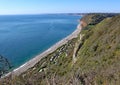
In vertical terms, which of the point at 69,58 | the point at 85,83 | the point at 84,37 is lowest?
the point at 69,58

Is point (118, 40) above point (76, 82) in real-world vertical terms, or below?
below

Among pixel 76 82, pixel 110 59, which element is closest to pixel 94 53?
pixel 110 59

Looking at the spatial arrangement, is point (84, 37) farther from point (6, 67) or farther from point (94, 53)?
point (6, 67)

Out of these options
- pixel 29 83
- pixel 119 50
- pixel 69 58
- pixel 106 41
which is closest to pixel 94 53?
pixel 106 41

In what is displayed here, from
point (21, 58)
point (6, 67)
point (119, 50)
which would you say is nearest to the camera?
point (6, 67)

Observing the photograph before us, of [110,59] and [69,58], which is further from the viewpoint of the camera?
[69,58]

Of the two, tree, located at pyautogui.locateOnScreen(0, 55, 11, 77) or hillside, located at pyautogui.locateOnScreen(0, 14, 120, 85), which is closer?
hillside, located at pyautogui.locateOnScreen(0, 14, 120, 85)

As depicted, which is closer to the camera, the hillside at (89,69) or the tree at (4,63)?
the hillside at (89,69)

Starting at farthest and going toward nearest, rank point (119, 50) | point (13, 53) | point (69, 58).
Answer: point (13, 53) < point (69, 58) < point (119, 50)

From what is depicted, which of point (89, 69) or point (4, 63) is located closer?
point (4, 63)

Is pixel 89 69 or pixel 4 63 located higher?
pixel 4 63
